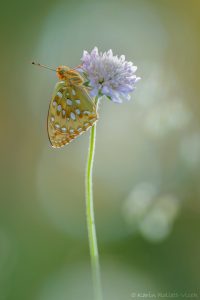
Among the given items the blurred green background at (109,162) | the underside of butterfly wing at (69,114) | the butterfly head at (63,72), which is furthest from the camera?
the blurred green background at (109,162)

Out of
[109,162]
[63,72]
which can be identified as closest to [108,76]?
[63,72]

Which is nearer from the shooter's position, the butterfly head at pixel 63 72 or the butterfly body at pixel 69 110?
the butterfly body at pixel 69 110

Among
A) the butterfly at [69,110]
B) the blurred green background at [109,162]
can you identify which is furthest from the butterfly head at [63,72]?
the blurred green background at [109,162]

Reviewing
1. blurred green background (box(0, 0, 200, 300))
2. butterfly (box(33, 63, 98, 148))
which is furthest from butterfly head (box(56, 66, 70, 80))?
blurred green background (box(0, 0, 200, 300))

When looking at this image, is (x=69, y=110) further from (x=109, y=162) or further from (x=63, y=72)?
(x=109, y=162)

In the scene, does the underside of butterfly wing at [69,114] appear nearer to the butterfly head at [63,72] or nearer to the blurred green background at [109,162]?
the butterfly head at [63,72]

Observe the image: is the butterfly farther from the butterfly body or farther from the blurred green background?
the blurred green background

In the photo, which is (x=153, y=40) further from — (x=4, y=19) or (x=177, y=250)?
(x=177, y=250)
